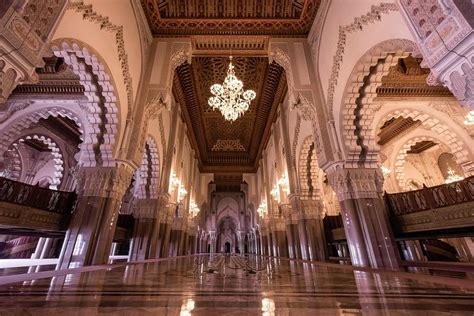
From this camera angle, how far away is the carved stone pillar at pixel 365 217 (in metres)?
4.06

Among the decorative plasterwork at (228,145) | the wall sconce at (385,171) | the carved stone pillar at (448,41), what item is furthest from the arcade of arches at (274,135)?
the decorative plasterwork at (228,145)

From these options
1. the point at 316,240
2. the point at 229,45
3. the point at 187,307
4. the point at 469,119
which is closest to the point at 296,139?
the point at 316,240

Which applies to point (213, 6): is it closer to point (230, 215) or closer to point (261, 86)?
point (261, 86)

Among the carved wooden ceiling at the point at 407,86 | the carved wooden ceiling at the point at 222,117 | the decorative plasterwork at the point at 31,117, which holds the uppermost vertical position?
the carved wooden ceiling at the point at 222,117

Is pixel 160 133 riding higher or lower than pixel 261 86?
lower

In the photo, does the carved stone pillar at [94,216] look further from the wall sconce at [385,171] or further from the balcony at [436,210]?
the wall sconce at [385,171]

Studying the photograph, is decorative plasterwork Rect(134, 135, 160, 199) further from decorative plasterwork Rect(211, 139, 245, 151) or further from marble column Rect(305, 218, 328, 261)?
decorative plasterwork Rect(211, 139, 245, 151)

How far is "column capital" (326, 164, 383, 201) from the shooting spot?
453cm

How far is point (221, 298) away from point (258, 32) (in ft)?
22.2

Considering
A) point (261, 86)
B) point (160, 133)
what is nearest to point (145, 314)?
point (160, 133)

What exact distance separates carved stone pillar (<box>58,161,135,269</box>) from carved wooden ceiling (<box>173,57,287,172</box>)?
16.8 ft

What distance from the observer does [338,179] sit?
15.4 ft

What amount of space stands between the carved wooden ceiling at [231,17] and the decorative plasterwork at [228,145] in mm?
8139

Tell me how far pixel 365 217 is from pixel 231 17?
604cm
